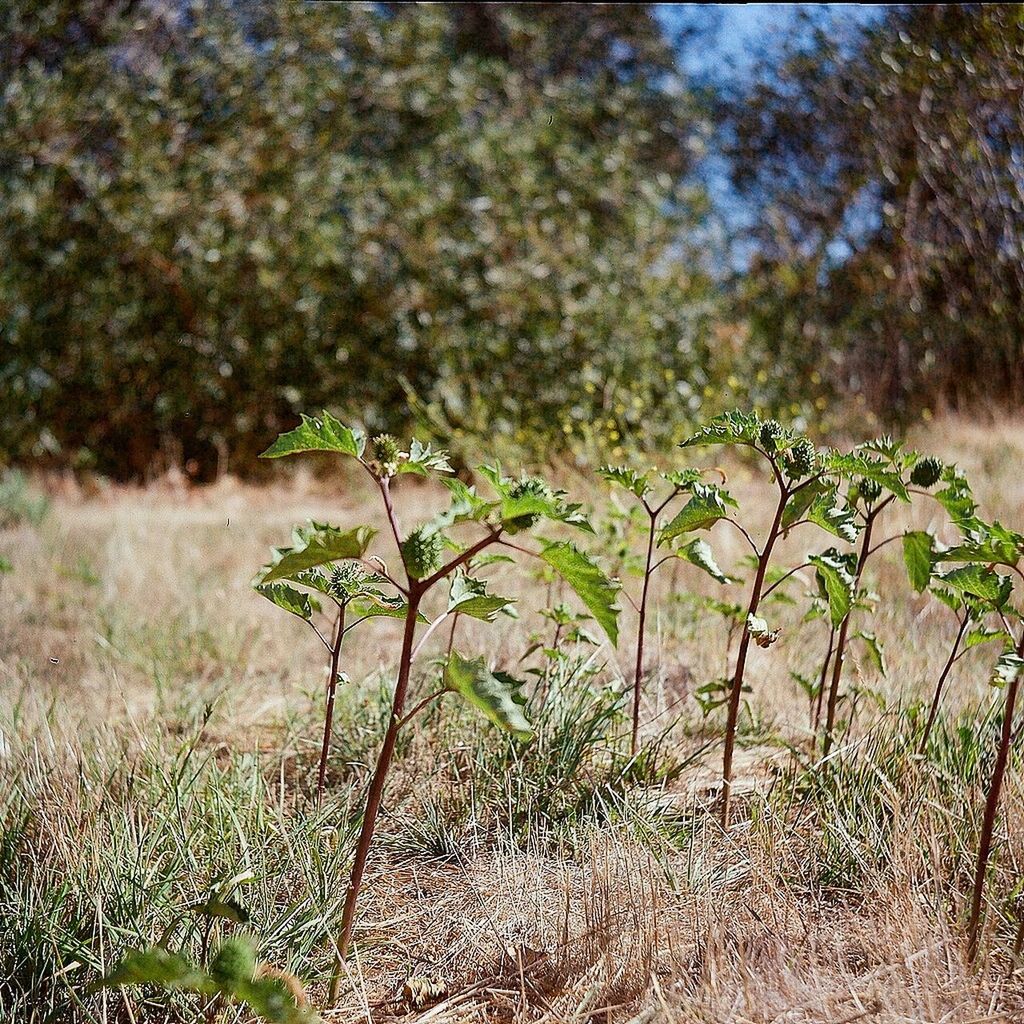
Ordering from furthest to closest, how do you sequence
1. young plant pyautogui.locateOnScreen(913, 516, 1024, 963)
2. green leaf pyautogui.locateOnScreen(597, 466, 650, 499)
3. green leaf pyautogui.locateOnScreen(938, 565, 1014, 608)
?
green leaf pyautogui.locateOnScreen(597, 466, 650, 499) → green leaf pyautogui.locateOnScreen(938, 565, 1014, 608) → young plant pyautogui.locateOnScreen(913, 516, 1024, 963)

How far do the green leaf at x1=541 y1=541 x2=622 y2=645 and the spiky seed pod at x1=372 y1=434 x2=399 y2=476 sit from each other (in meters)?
0.23

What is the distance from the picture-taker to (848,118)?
7207 millimetres

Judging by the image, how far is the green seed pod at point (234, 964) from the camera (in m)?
1.00

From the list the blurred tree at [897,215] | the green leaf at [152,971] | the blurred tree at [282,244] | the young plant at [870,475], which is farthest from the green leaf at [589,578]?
the blurred tree at [897,215]

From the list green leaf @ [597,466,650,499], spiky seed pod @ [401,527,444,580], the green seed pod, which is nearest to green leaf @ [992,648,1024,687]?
green leaf @ [597,466,650,499]

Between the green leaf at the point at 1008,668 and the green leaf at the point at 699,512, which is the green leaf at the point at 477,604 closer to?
the green leaf at the point at 699,512

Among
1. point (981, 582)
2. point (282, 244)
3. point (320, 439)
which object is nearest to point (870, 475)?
point (981, 582)

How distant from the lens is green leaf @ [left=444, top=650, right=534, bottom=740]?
3.29 ft

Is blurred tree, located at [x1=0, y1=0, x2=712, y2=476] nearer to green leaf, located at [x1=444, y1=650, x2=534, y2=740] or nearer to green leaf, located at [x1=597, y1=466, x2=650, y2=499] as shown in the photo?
green leaf, located at [x1=597, y1=466, x2=650, y2=499]

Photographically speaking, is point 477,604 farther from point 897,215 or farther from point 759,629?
point 897,215

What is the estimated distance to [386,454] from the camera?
1127 millimetres

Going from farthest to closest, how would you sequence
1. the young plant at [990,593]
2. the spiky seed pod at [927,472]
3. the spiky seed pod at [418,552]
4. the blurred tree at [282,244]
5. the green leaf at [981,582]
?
the blurred tree at [282,244] → the spiky seed pod at [927,472] → the green leaf at [981,582] → the young plant at [990,593] → the spiky seed pod at [418,552]

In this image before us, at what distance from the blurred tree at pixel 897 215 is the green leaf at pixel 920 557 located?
17.9 feet

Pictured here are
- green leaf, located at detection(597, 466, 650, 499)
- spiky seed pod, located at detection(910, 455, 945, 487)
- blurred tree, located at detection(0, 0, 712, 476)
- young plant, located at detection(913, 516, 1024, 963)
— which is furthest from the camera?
blurred tree, located at detection(0, 0, 712, 476)
